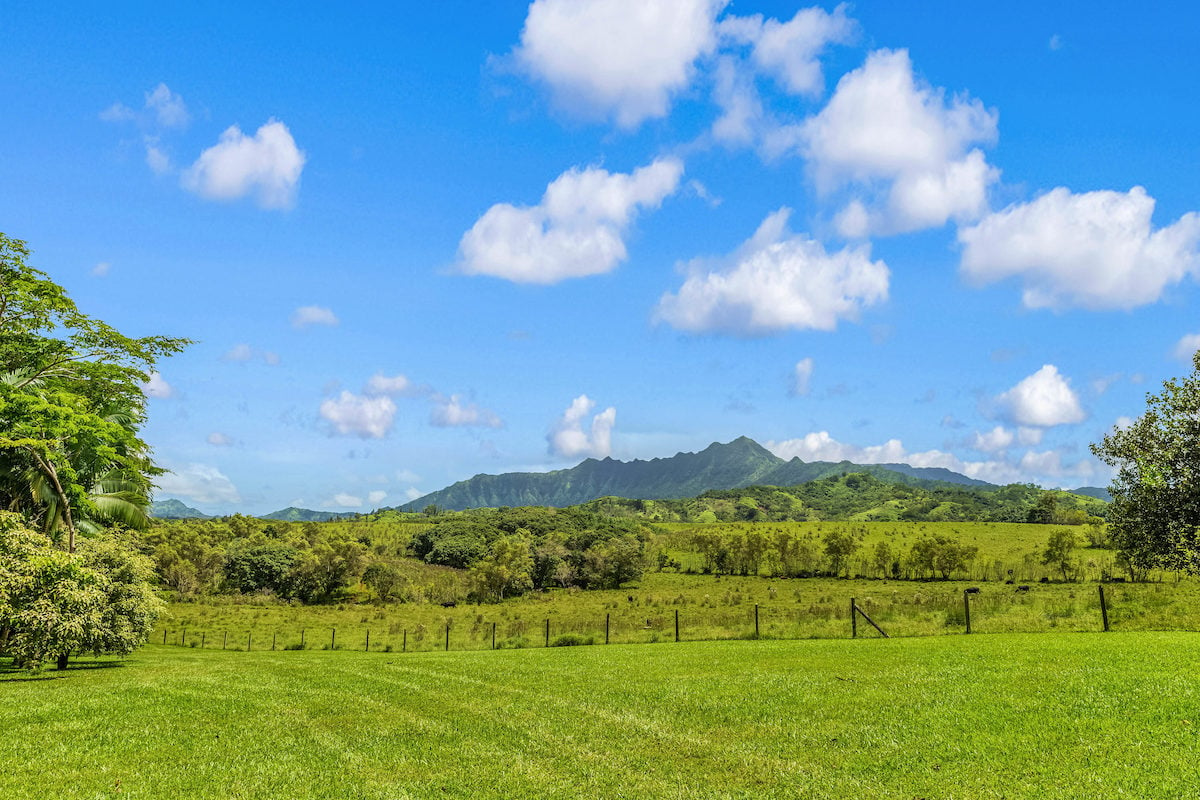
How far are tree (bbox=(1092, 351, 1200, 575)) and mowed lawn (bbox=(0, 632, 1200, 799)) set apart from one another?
646 inches

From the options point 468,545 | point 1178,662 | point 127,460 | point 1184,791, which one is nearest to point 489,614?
point 127,460

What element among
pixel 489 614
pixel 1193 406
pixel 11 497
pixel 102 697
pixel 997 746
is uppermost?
pixel 1193 406

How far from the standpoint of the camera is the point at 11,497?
1348 inches

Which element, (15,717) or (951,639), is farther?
(951,639)

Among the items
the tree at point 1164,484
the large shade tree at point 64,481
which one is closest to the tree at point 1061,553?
the tree at point 1164,484

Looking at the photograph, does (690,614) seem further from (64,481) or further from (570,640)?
(64,481)

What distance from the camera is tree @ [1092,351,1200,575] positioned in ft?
117

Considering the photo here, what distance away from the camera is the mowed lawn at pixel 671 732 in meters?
10.9

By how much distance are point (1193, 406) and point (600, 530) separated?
139816 mm

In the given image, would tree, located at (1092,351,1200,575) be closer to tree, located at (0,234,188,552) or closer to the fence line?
the fence line

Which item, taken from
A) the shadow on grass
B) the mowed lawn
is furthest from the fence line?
the shadow on grass

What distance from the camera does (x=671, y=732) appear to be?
14.6 m

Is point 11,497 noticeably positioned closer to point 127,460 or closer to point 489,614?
point 127,460

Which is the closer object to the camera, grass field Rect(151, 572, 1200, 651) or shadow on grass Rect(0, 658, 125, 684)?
shadow on grass Rect(0, 658, 125, 684)
